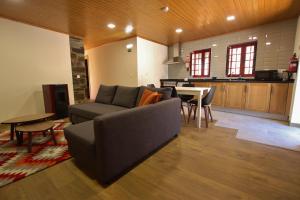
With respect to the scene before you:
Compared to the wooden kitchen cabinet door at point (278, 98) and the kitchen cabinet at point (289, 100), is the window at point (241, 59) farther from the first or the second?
the kitchen cabinet at point (289, 100)

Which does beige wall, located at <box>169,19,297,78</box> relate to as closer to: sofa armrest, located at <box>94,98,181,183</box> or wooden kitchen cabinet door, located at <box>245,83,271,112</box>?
wooden kitchen cabinet door, located at <box>245,83,271,112</box>

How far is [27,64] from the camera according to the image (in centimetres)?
364

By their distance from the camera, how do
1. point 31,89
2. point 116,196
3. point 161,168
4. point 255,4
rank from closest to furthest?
point 116,196 < point 161,168 < point 255,4 < point 31,89

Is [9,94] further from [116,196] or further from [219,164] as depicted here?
[219,164]

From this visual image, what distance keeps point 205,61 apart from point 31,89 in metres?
5.54

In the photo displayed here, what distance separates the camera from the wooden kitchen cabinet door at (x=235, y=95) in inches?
155

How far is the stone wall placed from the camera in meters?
4.63

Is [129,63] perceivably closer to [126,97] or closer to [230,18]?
[126,97]

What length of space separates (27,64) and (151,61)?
3.70 metres

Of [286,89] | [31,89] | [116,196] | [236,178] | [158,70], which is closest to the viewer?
[116,196]

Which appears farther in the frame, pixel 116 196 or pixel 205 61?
pixel 205 61

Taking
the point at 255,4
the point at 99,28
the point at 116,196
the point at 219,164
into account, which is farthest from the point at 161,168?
the point at 99,28

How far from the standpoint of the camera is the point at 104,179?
1366 mm

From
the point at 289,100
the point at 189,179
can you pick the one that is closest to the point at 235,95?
the point at 289,100
